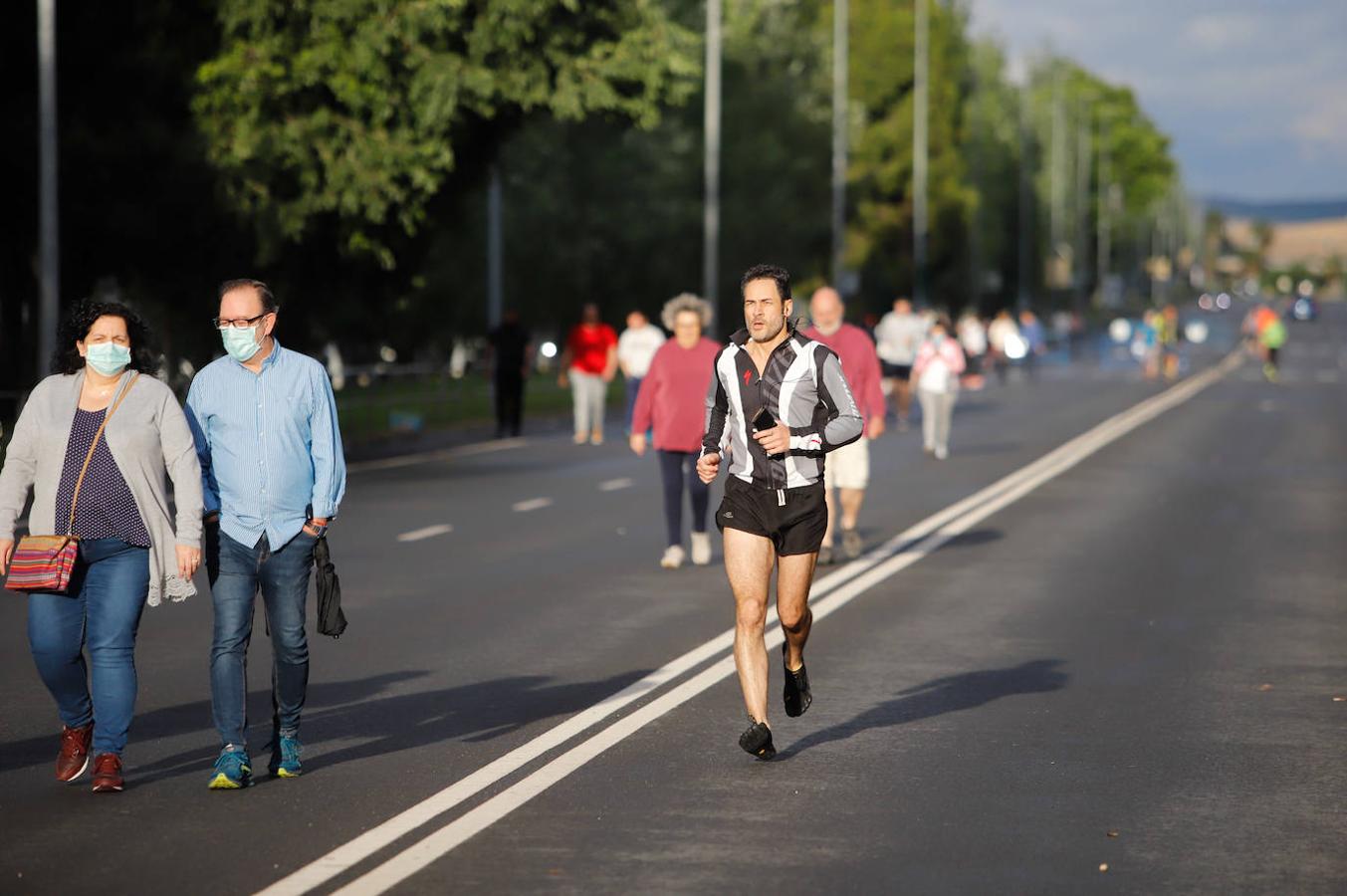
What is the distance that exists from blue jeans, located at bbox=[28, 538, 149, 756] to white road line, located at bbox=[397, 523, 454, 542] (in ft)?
31.3

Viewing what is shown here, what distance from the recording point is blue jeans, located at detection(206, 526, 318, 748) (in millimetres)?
7859

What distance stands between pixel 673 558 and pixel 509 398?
57.4ft

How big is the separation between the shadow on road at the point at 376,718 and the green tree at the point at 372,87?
17.9 meters

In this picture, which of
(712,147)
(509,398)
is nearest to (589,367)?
(509,398)

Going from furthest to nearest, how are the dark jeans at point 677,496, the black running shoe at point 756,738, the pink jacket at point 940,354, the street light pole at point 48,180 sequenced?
the pink jacket at point 940,354 < the street light pole at point 48,180 < the dark jeans at point 677,496 < the black running shoe at point 756,738

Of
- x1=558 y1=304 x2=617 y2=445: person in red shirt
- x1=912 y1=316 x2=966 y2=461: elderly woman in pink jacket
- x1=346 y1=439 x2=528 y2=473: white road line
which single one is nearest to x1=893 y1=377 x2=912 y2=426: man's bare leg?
x1=558 y1=304 x2=617 y2=445: person in red shirt

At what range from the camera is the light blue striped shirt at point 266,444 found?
25.7ft

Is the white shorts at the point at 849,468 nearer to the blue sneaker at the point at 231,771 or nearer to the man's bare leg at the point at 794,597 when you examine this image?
the man's bare leg at the point at 794,597

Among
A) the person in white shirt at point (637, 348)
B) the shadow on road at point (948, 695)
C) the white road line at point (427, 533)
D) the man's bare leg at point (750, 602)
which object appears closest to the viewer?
the man's bare leg at point (750, 602)

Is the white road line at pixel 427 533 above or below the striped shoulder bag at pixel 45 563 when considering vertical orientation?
below

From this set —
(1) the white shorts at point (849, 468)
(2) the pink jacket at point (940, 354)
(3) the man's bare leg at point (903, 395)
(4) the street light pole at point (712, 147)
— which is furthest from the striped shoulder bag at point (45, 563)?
(4) the street light pole at point (712, 147)

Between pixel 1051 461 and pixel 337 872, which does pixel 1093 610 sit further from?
pixel 1051 461

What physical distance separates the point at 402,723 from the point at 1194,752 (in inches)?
118

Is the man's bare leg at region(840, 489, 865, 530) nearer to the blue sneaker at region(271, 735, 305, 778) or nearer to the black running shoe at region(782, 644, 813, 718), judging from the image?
the black running shoe at region(782, 644, 813, 718)
